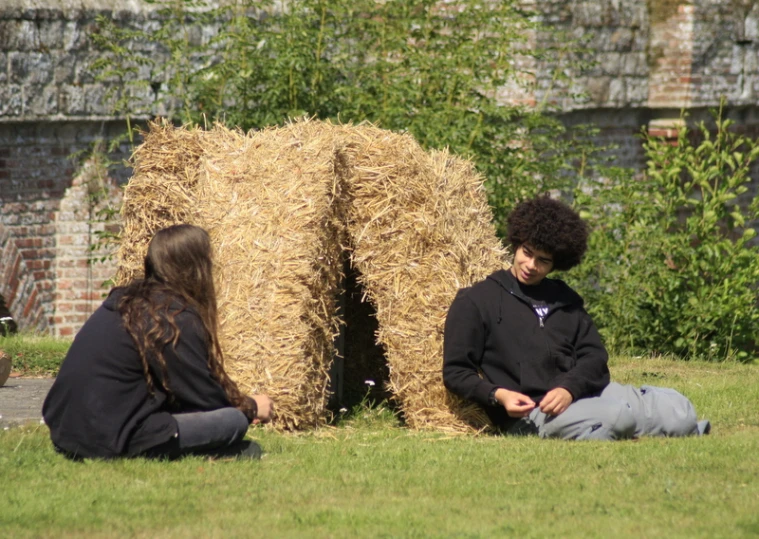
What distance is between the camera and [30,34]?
28.9ft

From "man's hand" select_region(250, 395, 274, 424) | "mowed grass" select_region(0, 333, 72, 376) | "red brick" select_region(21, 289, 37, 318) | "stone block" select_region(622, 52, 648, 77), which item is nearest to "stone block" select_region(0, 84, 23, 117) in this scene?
"red brick" select_region(21, 289, 37, 318)

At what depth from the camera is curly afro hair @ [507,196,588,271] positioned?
5.93 meters

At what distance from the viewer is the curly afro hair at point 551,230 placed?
5.93 m

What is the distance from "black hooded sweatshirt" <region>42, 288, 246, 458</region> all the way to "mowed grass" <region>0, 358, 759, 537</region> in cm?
12

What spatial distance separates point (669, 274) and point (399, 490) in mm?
6109

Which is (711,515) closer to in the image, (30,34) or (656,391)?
(656,391)

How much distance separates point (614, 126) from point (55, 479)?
10.1 m

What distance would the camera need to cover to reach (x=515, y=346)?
5.95 meters

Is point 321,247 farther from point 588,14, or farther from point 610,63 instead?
point 610,63

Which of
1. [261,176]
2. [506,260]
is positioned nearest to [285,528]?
[261,176]

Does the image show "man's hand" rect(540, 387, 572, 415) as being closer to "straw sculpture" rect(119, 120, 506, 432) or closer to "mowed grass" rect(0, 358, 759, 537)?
"mowed grass" rect(0, 358, 759, 537)

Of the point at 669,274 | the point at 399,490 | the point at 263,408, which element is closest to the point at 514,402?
the point at 399,490

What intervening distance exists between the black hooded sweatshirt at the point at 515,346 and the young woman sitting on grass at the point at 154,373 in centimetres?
150

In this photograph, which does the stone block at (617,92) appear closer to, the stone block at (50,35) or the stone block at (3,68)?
the stone block at (50,35)
